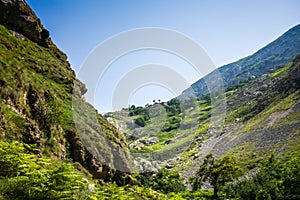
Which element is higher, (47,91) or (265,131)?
(47,91)

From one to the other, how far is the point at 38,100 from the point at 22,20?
75.7 feet

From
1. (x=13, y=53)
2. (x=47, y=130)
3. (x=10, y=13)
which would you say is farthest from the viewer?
(x=10, y=13)

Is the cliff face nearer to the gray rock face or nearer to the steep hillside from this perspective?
the gray rock face

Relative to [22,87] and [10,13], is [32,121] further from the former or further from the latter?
[10,13]

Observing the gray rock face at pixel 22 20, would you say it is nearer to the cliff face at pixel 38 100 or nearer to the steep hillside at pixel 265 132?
the cliff face at pixel 38 100

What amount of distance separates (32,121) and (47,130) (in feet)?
6.64

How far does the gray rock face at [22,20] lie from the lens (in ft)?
136

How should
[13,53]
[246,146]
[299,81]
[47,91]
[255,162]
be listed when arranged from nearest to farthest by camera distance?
[47,91] → [13,53] → [255,162] → [246,146] → [299,81]

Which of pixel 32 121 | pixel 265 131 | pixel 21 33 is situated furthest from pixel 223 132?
pixel 32 121

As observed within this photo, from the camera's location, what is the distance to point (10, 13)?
41.9m

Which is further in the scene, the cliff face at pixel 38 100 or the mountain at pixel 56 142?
the cliff face at pixel 38 100

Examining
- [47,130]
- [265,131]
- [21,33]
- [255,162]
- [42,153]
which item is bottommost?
[255,162]

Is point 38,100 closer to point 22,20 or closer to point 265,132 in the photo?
point 22,20

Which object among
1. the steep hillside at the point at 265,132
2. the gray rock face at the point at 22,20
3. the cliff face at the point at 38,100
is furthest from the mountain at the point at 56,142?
the steep hillside at the point at 265,132
